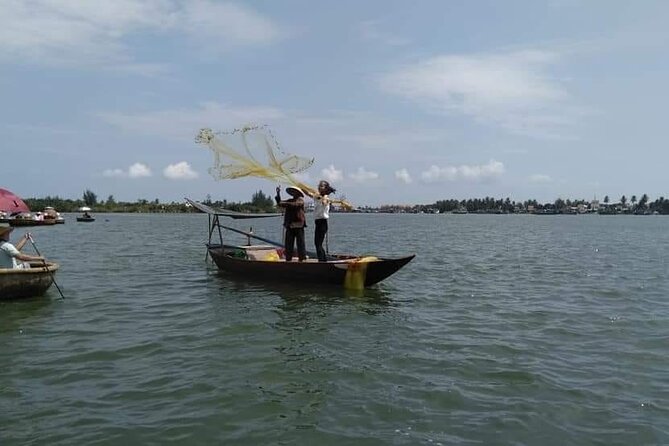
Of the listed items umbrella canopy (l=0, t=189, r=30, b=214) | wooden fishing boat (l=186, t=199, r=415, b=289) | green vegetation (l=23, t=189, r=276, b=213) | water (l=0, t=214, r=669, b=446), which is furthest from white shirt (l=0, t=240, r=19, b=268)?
green vegetation (l=23, t=189, r=276, b=213)

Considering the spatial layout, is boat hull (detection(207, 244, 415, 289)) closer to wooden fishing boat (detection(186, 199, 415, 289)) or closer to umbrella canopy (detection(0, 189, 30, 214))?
wooden fishing boat (detection(186, 199, 415, 289))

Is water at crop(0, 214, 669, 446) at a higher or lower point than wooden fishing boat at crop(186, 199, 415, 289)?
lower

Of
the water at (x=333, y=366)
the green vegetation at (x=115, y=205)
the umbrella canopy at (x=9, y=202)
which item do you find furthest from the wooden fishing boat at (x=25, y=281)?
the green vegetation at (x=115, y=205)

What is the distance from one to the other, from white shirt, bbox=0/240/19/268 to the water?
110 cm

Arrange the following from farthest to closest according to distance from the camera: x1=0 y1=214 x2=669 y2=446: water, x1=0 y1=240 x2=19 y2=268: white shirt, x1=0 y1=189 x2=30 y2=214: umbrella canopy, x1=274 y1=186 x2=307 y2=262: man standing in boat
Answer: x1=0 y1=189 x2=30 y2=214: umbrella canopy → x1=274 y1=186 x2=307 y2=262: man standing in boat → x1=0 y1=240 x2=19 y2=268: white shirt → x1=0 y1=214 x2=669 y2=446: water

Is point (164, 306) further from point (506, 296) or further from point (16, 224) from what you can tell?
point (16, 224)

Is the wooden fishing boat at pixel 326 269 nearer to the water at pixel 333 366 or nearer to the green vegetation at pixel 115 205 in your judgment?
the water at pixel 333 366

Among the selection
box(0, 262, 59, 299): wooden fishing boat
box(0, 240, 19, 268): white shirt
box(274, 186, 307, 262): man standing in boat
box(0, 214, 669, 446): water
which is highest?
box(274, 186, 307, 262): man standing in boat

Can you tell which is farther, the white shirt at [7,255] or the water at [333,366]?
the white shirt at [7,255]

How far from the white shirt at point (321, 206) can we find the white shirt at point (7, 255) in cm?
802

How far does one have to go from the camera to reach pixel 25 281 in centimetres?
1406

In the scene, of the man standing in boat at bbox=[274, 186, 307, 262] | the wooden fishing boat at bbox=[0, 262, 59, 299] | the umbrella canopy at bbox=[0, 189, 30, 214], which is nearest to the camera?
the wooden fishing boat at bbox=[0, 262, 59, 299]

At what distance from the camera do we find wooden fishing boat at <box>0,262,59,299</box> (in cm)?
1373

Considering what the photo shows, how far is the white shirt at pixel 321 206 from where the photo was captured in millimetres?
16703
